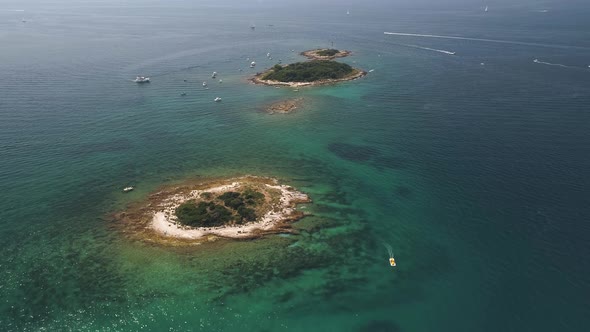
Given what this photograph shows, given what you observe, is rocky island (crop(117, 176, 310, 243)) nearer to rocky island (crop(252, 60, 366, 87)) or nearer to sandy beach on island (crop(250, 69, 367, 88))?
sandy beach on island (crop(250, 69, 367, 88))

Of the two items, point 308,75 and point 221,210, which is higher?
point 308,75

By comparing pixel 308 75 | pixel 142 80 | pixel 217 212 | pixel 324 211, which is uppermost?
pixel 308 75

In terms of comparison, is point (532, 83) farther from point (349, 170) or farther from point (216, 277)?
point (216, 277)

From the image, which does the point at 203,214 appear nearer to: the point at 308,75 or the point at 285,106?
the point at 285,106

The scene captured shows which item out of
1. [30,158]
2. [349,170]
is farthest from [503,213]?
[30,158]

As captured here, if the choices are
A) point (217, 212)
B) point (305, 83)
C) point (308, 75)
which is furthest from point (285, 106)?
point (217, 212)

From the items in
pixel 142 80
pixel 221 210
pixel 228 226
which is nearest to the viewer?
pixel 228 226

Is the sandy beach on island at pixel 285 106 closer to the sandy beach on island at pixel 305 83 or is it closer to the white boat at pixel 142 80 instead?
the sandy beach on island at pixel 305 83

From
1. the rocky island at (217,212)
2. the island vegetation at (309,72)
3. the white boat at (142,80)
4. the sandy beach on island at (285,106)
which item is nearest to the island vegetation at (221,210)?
the rocky island at (217,212)
